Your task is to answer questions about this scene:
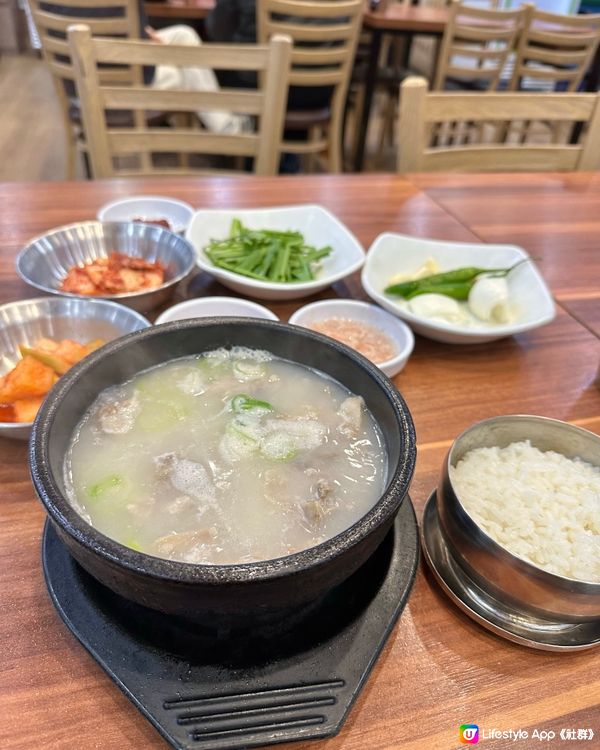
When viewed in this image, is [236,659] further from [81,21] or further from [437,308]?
[81,21]

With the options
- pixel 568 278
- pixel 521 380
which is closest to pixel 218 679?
pixel 521 380

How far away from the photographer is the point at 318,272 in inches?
63.7

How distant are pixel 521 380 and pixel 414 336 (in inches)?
10.6

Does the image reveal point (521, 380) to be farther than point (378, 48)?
No

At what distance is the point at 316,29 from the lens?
352 centimetres

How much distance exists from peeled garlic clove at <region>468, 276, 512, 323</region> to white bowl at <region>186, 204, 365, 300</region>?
320 mm

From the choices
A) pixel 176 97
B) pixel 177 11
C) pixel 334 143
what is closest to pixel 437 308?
pixel 176 97

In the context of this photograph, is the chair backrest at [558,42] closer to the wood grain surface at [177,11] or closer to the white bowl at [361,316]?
the wood grain surface at [177,11]

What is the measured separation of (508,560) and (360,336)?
0.70m

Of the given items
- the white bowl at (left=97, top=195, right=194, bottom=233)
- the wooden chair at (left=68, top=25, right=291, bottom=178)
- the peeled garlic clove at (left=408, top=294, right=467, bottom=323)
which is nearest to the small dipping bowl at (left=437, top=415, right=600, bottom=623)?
the peeled garlic clove at (left=408, top=294, right=467, bottom=323)

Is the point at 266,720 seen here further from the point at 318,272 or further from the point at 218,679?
the point at 318,272

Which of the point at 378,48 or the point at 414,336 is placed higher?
the point at 378,48

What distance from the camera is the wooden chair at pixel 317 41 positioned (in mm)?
3369

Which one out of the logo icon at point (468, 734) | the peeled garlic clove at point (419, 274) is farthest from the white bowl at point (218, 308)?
the logo icon at point (468, 734)
